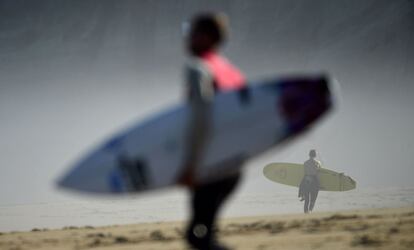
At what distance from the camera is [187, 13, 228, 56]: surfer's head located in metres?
3.54

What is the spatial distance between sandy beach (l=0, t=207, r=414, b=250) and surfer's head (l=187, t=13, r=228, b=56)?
136 inches

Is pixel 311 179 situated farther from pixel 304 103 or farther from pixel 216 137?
pixel 216 137

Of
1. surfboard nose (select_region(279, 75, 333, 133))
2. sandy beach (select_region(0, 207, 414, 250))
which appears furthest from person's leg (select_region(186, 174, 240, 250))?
sandy beach (select_region(0, 207, 414, 250))

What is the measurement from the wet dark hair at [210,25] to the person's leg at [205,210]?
956 mm

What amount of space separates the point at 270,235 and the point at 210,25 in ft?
15.5

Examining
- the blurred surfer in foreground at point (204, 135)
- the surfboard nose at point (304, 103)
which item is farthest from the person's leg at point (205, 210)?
the surfboard nose at point (304, 103)

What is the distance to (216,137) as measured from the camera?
3.67 m

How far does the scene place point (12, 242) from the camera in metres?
8.44

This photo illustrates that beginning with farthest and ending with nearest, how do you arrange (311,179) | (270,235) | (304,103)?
1. (311,179)
2. (270,235)
3. (304,103)

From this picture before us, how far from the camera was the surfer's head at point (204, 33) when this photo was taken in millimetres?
3542

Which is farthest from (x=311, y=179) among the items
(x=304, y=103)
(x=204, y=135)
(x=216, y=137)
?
(x=204, y=135)

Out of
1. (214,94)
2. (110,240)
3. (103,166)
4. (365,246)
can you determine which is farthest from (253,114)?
(110,240)

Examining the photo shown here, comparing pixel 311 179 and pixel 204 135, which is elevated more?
pixel 311 179

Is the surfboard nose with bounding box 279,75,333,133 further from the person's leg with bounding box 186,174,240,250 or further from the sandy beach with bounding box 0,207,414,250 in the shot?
the sandy beach with bounding box 0,207,414,250
